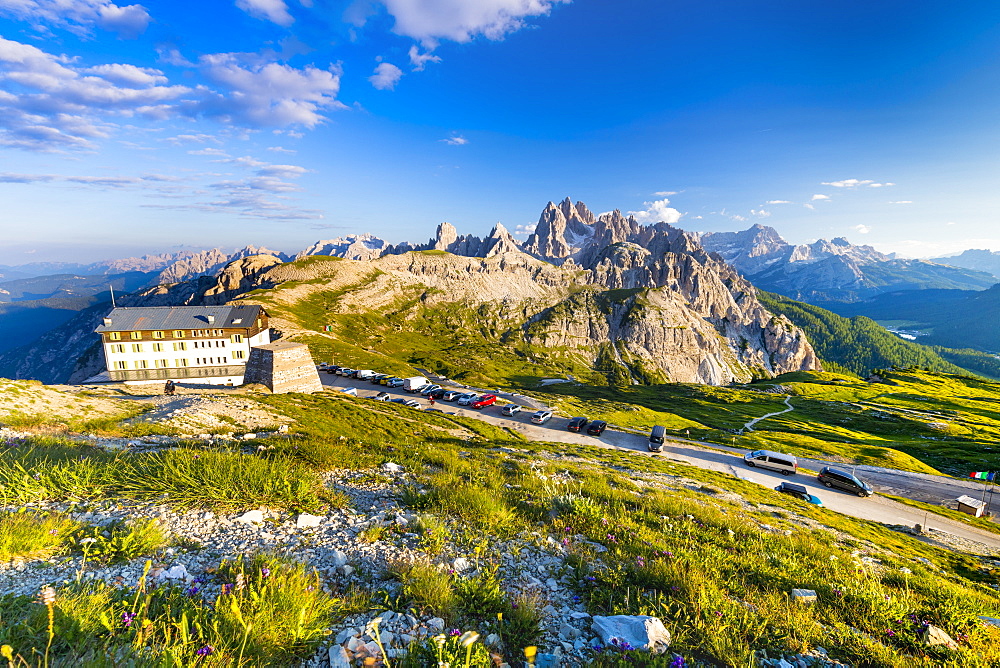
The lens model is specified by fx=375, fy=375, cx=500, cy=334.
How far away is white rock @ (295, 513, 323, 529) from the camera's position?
8.41 m

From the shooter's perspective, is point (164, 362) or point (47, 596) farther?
point (164, 362)

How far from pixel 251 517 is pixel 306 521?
3.70ft

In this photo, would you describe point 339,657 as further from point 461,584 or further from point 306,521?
point 306,521

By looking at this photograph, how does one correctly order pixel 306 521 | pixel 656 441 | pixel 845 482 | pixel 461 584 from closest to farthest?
pixel 461 584, pixel 306 521, pixel 845 482, pixel 656 441

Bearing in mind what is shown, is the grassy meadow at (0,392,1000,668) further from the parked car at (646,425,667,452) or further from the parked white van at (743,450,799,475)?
the parked car at (646,425,667,452)

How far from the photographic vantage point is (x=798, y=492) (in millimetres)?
32781

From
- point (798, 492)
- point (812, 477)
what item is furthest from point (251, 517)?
point (812, 477)

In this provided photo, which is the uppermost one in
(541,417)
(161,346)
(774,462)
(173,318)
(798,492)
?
(173,318)

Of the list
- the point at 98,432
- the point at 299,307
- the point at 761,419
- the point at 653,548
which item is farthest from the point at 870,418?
the point at 299,307

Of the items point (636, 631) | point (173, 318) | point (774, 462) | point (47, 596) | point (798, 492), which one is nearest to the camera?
point (47, 596)

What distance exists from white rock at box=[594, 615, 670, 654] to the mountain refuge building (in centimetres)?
7228

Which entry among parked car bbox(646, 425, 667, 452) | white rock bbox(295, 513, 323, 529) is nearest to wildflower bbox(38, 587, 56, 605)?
white rock bbox(295, 513, 323, 529)

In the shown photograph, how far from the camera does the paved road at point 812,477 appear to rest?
2931cm

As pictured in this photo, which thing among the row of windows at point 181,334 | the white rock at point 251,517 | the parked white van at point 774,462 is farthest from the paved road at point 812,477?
the white rock at point 251,517
